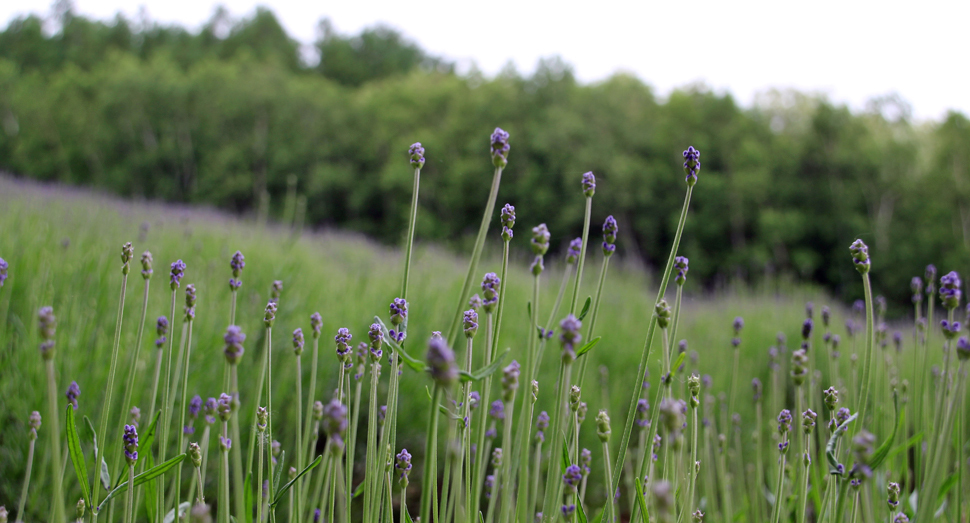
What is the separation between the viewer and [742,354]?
4.87m

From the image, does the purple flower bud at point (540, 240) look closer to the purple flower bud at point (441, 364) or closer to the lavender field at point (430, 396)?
the lavender field at point (430, 396)

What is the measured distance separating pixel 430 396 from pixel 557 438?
168 mm

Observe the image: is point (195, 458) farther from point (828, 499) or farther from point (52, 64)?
point (52, 64)

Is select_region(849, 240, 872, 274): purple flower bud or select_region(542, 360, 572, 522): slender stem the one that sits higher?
select_region(849, 240, 872, 274): purple flower bud

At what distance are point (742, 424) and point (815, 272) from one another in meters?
10.1

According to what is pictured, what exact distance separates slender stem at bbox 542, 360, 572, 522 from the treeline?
12.3m

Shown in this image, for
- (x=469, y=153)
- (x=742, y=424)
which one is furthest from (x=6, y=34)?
(x=742, y=424)

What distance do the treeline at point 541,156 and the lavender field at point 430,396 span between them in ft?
23.2

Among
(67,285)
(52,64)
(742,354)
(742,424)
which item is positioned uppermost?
(52,64)

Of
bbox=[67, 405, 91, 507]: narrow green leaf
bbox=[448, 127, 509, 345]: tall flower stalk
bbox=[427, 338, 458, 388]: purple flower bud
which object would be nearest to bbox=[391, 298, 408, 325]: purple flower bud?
bbox=[448, 127, 509, 345]: tall flower stalk

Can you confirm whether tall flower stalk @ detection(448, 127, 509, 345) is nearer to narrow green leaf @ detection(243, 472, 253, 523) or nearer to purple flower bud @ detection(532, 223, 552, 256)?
purple flower bud @ detection(532, 223, 552, 256)

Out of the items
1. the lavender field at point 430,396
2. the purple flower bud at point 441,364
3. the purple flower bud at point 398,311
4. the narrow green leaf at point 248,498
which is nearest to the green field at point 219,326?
the lavender field at point 430,396

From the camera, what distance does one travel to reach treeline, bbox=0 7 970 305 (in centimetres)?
1205

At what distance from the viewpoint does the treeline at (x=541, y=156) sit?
12.1 metres
